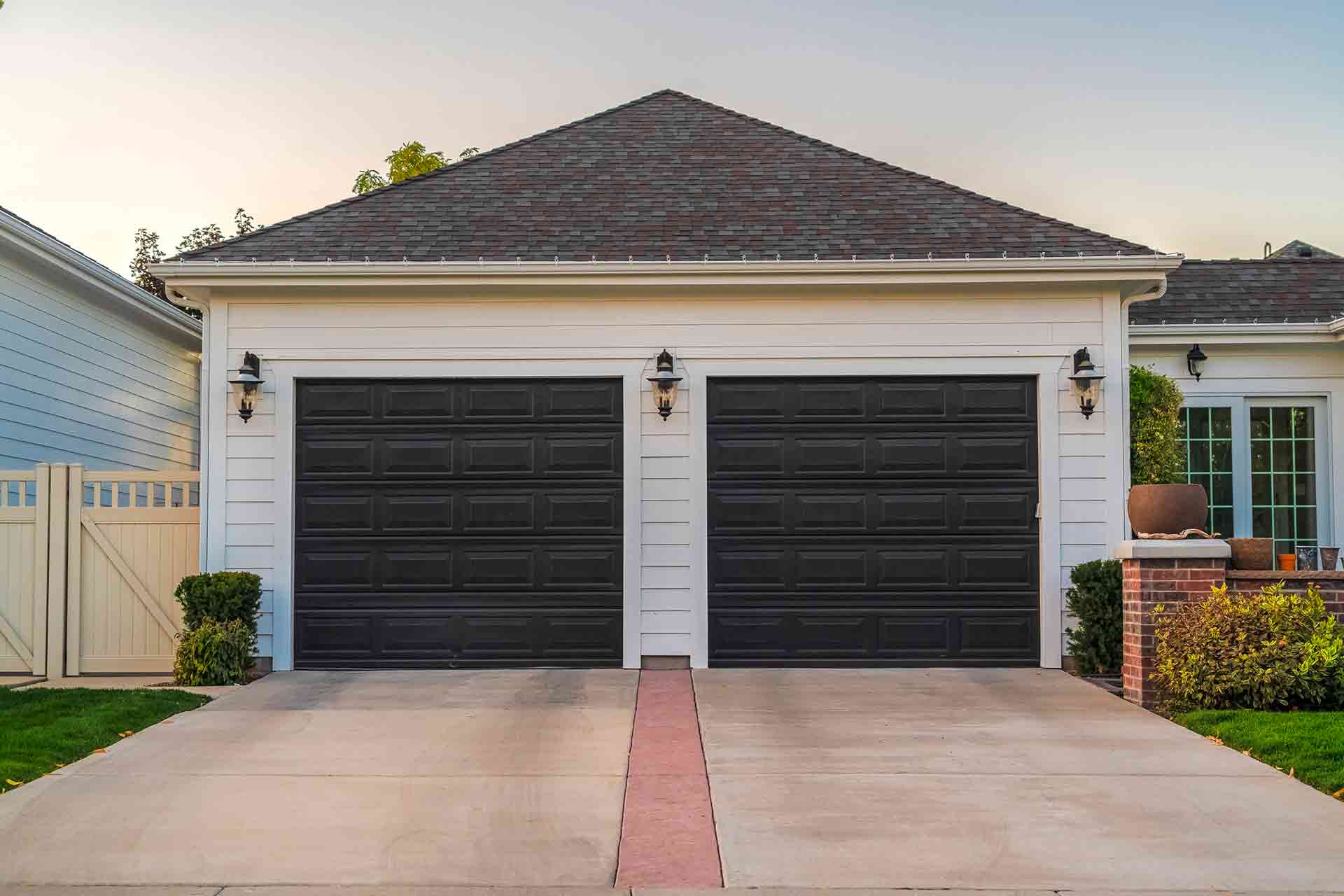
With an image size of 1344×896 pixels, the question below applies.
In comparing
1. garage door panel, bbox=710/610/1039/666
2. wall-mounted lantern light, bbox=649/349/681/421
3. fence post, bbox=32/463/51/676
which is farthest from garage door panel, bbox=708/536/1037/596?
fence post, bbox=32/463/51/676

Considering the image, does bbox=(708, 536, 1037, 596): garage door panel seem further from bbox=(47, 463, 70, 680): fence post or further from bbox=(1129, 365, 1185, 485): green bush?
bbox=(47, 463, 70, 680): fence post

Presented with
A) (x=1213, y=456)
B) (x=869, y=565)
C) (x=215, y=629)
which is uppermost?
(x=1213, y=456)

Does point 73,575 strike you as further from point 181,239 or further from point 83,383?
point 181,239

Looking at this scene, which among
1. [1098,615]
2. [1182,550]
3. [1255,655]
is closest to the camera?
[1255,655]

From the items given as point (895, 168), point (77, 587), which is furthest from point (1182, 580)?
point (77, 587)

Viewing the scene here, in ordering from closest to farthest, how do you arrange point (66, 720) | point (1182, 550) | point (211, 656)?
point (66, 720) → point (1182, 550) → point (211, 656)

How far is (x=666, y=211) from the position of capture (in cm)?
1168

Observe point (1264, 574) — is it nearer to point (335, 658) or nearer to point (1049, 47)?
point (335, 658)

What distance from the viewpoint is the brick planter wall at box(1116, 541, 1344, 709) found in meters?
8.75

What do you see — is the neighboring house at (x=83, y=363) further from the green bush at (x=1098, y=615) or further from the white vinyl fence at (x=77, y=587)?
the green bush at (x=1098, y=615)

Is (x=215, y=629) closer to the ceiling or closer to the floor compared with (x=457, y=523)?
closer to the floor

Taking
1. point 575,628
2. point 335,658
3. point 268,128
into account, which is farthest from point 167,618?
point 268,128

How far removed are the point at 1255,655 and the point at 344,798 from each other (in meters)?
5.89

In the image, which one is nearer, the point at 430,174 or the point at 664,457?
the point at 664,457
